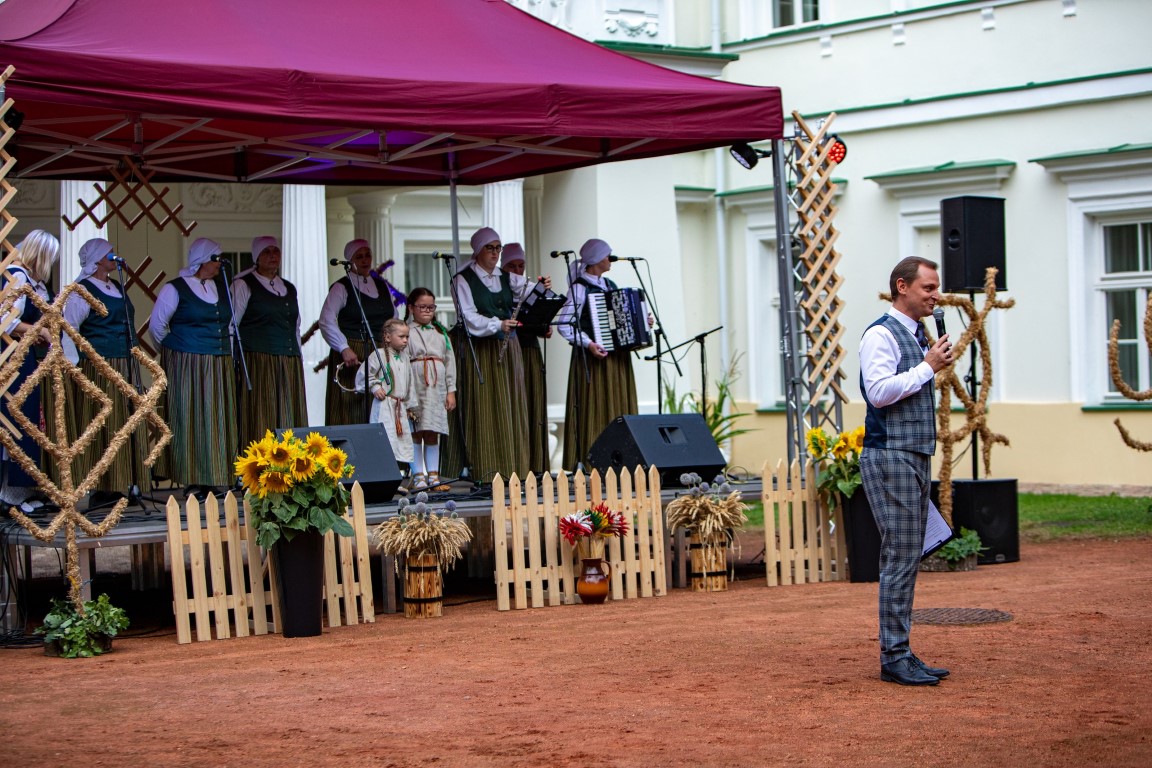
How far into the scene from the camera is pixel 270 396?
10.0m

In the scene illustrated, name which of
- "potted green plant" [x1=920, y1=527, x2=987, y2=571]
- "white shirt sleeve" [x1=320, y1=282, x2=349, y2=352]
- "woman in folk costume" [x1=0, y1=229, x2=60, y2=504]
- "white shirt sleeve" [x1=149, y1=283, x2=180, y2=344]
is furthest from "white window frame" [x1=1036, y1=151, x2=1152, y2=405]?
"woman in folk costume" [x1=0, y1=229, x2=60, y2=504]

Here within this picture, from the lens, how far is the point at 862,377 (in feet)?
20.4

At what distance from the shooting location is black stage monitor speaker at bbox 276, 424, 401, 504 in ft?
28.8

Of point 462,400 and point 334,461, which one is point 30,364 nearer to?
point 334,461

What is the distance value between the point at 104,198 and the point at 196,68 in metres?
3.47

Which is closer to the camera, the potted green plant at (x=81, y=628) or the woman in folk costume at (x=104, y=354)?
the potted green plant at (x=81, y=628)

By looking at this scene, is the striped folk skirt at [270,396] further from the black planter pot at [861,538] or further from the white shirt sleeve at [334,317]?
the black planter pot at [861,538]

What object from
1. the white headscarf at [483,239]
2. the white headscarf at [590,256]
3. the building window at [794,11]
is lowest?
the white headscarf at [590,256]

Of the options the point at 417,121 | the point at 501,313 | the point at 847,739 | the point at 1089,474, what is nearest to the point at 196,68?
the point at 417,121

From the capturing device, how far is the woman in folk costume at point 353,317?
34.2 ft

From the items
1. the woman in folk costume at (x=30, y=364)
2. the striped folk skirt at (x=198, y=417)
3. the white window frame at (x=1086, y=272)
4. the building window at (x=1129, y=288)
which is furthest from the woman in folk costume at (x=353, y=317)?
the building window at (x=1129, y=288)

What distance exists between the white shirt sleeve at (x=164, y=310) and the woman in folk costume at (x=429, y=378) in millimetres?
1499

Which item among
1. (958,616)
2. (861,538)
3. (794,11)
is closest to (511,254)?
(861,538)

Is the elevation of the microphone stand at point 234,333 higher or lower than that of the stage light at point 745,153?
lower
